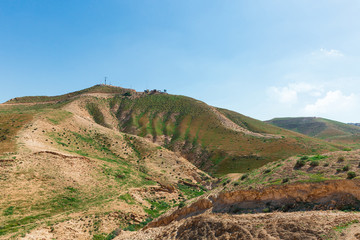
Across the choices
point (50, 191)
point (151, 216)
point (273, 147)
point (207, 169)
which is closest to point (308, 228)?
point (151, 216)

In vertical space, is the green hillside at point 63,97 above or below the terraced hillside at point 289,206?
above

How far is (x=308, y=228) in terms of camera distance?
994cm

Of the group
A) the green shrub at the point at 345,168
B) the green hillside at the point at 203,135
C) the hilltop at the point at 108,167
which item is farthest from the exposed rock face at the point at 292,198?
the green hillside at the point at 203,135

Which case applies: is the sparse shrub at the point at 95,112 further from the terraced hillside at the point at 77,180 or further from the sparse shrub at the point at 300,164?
the sparse shrub at the point at 300,164

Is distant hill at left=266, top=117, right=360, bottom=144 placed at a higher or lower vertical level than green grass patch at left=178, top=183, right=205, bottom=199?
higher

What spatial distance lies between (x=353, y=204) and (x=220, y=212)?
7801 millimetres

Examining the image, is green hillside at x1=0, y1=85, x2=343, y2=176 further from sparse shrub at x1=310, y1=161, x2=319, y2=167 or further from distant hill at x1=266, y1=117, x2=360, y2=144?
distant hill at x1=266, y1=117, x2=360, y2=144

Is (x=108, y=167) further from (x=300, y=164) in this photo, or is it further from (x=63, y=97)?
(x=63, y=97)

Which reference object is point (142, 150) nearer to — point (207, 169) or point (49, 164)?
point (207, 169)

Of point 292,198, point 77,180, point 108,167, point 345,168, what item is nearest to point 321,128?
point 108,167

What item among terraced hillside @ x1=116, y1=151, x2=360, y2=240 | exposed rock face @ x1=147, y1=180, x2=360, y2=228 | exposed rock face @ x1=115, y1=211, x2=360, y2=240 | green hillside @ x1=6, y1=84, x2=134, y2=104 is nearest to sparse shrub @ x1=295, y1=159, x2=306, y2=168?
terraced hillside @ x1=116, y1=151, x2=360, y2=240

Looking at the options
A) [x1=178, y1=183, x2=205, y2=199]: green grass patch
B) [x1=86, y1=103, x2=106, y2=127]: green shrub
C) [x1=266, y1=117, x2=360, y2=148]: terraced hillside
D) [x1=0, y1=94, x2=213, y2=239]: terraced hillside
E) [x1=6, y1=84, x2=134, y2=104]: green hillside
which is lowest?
[x1=178, y1=183, x2=205, y2=199]: green grass patch

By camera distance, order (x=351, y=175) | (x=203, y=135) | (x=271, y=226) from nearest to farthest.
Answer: (x=271, y=226)
(x=351, y=175)
(x=203, y=135)

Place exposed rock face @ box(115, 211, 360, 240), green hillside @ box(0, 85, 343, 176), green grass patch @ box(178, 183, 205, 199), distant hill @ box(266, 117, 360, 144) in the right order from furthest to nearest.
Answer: distant hill @ box(266, 117, 360, 144)
green hillside @ box(0, 85, 343, 176)
green grass patch @ box(178, 183, 205, 199)
exposed rock face @ box(115, 211, 360, 240)
